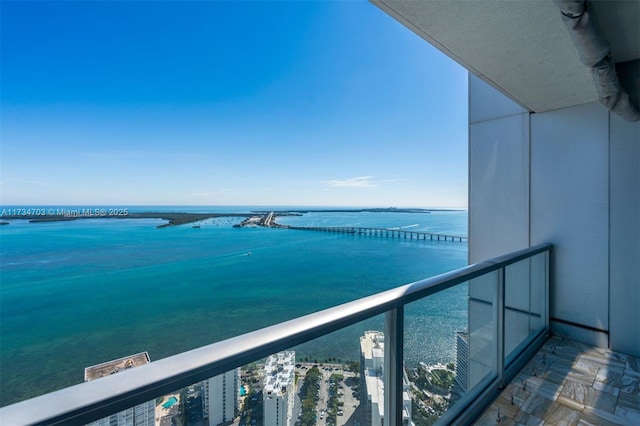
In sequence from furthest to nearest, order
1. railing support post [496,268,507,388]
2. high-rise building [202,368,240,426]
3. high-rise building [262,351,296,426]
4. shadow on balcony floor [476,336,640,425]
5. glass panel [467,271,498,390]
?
1. railing support post [496,268,507,388]
2. glass panel [467,271,498,390]
3. shadow on balcony floor [476,336,640,425]
4. high-rise building [262,351,296,426]
5. high-rise building [202,368,240,426]

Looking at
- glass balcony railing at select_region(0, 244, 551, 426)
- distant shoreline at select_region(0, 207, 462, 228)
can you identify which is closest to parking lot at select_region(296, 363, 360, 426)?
glass balcony railing at select_region(0, 244, 551, 426)

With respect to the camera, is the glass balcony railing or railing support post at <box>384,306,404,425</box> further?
railing support post at <box>384,306,404,425</box>

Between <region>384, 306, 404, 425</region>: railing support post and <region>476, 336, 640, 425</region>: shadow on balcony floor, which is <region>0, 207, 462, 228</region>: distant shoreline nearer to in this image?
<region>476, 336, 640, 425</region>: shadow on balcony floor

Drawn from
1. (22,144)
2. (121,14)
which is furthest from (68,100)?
(121,14)

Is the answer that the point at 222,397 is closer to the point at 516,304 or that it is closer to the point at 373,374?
the point at 373,374

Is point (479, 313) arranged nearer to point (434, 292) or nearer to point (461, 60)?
point (434, 292)

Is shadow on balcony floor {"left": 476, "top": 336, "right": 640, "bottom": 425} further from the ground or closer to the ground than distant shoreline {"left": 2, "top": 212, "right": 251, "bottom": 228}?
closer to the ground

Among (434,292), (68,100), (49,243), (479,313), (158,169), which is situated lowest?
(49,243)
